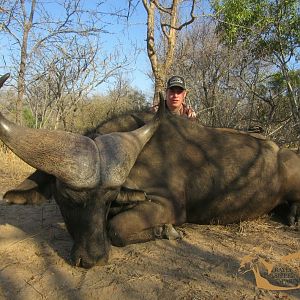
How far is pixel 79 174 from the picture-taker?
10.3 feet

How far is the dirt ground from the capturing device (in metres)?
2.87

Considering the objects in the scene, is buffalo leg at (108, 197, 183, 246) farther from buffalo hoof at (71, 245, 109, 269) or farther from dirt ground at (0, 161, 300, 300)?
buffalo hoof at (71, 245, 109, 269)

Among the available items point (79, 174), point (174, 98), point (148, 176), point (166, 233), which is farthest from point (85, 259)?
point (174, 98)

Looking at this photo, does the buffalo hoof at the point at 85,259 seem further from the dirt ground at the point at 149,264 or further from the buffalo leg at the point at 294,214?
the buffalo leg at the point at 294,214

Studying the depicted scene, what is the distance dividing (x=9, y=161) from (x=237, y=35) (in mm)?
7767

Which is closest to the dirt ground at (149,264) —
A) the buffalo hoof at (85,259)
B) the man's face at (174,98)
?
the buffalo hoof at (85,259)

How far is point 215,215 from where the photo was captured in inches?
185

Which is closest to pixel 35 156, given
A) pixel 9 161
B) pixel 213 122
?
pixel 9 161

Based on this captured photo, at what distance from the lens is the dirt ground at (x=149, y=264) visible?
113 inches

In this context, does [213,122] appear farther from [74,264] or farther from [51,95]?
[74,264]

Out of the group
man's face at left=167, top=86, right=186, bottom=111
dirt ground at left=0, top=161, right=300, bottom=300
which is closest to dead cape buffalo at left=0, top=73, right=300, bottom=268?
dirt ground at left=0, top=161, right=300, bottom=300

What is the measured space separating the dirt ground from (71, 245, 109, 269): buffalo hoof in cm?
5

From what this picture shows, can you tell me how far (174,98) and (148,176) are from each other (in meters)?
2.80

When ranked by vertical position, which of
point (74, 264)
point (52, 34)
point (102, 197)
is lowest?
point (74, 264)
